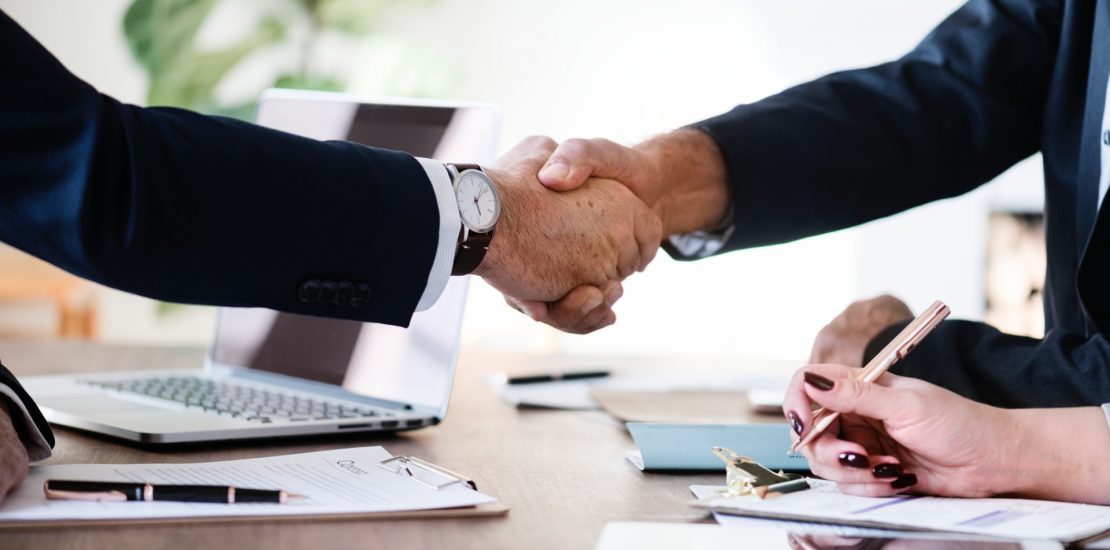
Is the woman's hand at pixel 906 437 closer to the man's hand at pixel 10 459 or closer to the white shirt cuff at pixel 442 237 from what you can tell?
the white shirt cuff at pixel 442 237

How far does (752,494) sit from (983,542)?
6.4 inches

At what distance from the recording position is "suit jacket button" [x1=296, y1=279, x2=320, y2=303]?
0.88 m

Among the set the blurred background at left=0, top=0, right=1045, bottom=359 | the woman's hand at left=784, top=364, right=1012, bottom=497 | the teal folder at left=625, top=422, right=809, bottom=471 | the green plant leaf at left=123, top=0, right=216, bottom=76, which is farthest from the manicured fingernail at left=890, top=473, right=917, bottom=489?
the green plant leaf at left=123, top=0, right=216, bottom=76

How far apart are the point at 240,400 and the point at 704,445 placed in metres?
0.49

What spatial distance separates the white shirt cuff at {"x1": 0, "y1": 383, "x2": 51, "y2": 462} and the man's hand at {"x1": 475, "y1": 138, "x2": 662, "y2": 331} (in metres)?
0.41

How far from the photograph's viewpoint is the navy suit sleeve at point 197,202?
735 millimetres

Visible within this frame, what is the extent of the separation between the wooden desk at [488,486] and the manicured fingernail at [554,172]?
0.26 metres

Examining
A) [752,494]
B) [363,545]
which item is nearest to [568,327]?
[752,494]

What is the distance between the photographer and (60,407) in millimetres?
1060

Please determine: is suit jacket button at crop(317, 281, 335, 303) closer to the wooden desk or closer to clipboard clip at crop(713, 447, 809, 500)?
the wooden desk

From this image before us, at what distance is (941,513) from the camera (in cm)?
75

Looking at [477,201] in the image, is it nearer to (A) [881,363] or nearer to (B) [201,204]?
(B) [201,204]

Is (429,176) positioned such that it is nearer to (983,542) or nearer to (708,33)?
(983,542)

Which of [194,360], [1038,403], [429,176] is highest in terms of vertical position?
[429,176]
